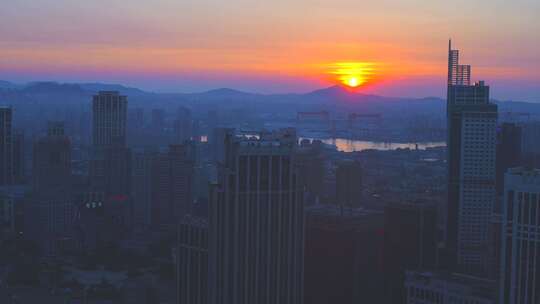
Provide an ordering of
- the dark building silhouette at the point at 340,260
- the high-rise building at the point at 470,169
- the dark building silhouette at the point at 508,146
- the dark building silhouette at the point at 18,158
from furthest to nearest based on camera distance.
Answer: the dark building silhouette at the point at 18,158 → the dark building silhouette at the point at 508,146 → the high-rise building at the point at 470,169 → the dark building silhouette at the point at 340,260

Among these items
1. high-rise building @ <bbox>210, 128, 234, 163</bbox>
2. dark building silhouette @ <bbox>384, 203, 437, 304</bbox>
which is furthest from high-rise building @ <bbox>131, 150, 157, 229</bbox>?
dark building silhouette @ <bbox>384, 203, 437, 304</bbox>

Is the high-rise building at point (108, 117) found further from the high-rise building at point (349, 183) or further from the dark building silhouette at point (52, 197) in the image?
the high-rise building at point (349, 183)

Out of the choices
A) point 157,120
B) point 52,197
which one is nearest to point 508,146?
point 52,197

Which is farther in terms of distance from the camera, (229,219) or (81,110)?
(81,110)

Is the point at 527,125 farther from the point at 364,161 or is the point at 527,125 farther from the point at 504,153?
the point at 364,161

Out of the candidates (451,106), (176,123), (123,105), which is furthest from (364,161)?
(123,105)

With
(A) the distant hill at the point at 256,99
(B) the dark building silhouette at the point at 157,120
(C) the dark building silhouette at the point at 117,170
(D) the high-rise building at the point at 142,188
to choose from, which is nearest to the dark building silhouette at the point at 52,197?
(C) the dark building silhouette at the point at 117,170
